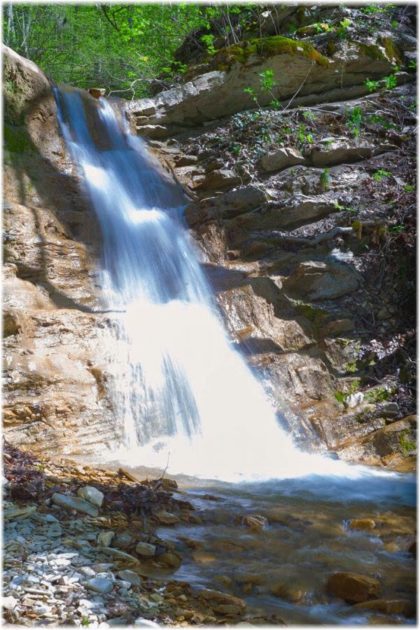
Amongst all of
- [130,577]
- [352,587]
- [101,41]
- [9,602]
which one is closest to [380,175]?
[352,587]

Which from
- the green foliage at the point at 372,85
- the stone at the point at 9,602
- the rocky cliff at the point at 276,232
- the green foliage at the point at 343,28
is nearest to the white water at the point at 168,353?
the rocky cliff at the point at 276,232

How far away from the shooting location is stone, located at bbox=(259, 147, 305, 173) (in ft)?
36.8

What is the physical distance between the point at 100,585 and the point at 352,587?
1.58 m

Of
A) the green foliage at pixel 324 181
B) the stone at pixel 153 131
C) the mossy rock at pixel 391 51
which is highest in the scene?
the mossy rock at pixel 391 51

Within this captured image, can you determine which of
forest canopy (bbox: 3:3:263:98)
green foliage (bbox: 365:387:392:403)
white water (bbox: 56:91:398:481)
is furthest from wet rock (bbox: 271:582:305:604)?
forest canopy (bbox: 3:3:263:98)

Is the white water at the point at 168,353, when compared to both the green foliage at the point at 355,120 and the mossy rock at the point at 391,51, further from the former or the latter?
the mossy rock at the point at 391,51

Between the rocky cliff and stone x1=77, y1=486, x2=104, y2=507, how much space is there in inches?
70.0

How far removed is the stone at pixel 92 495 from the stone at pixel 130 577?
3.21ft

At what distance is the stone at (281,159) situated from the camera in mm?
11219

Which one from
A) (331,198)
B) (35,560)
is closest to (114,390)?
(35,560)

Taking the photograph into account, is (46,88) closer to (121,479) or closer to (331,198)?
(331,198)

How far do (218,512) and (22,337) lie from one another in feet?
10.7

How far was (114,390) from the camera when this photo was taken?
6.88 metres

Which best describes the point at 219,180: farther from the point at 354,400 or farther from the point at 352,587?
the point at 352,587
